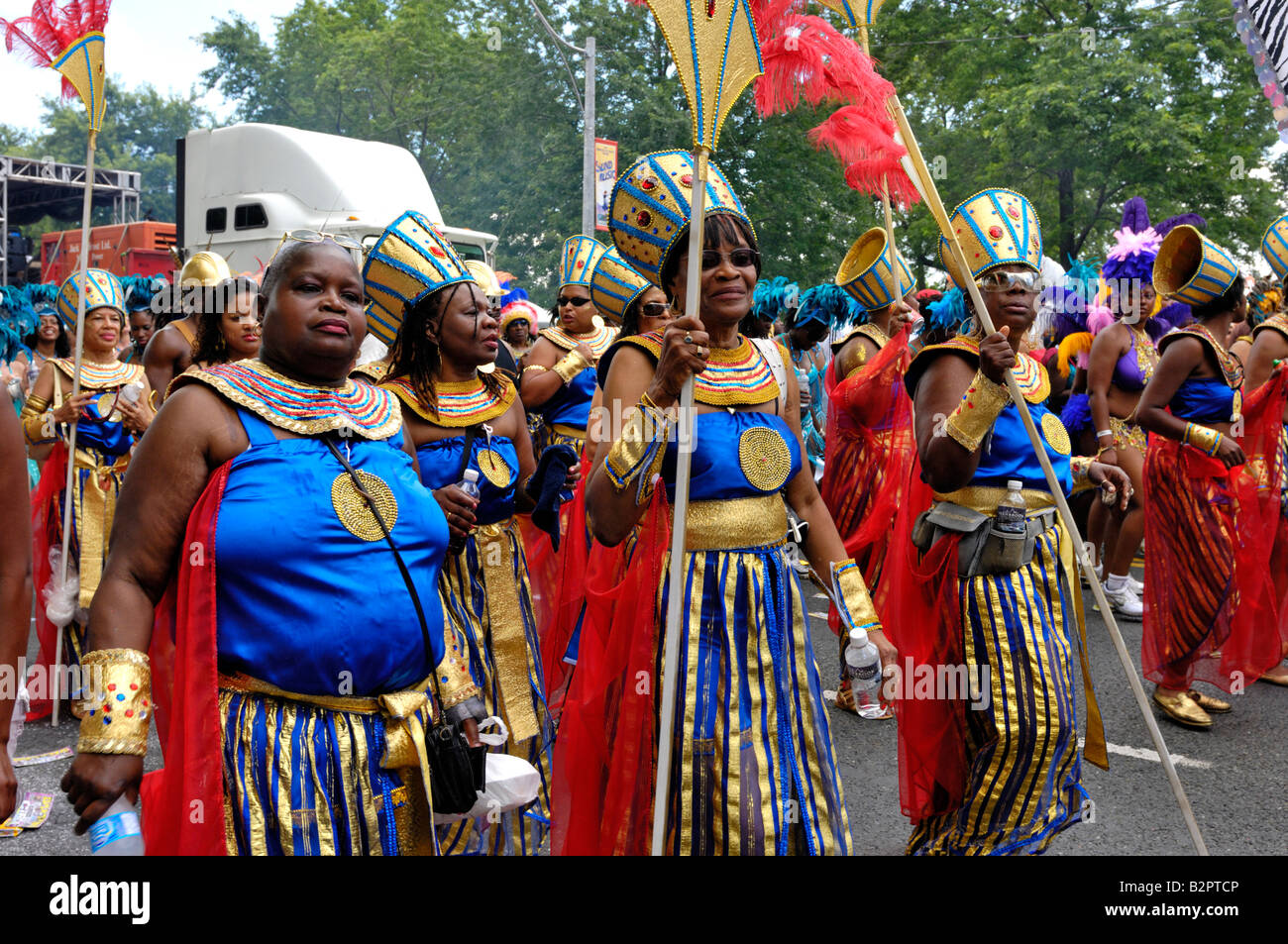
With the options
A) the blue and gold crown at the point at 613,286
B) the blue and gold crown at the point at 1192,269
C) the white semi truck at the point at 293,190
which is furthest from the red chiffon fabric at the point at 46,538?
the white semi truck at the point at 293,190

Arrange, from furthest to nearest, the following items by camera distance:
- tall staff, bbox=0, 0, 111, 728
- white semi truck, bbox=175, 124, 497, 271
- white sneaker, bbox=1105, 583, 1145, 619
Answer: white semi truck, bbox=175, 124, 497, 271
white sneaker, bbox=1105, 583, 1145, 619
tall staff, bbox=0, 0, 111, 728

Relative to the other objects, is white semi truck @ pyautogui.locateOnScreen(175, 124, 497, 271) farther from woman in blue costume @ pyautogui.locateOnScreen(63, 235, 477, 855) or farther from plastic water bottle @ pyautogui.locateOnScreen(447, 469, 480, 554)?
woman in blue costume @ pyautogui.locateOnScreen(63, 235, 477, 855)

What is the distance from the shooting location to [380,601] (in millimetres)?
2312

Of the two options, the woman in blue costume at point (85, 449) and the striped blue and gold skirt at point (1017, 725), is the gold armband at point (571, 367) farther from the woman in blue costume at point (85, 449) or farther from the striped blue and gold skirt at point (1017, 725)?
the striped blue and gold skirt at point (1017, 725)

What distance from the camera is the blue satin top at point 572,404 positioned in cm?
643

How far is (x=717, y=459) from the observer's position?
9.84ft

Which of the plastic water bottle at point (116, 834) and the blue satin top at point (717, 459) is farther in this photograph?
the blue satin top at point (717, 459)

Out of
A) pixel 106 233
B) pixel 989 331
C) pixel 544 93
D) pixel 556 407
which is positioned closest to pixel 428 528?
pixel 989 331

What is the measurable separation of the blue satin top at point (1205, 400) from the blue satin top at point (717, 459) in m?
3.70

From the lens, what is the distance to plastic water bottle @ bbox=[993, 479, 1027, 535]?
3.65 m

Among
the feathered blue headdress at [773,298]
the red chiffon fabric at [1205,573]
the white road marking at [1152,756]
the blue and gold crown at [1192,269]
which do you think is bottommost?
the white road marking at [1152,756]

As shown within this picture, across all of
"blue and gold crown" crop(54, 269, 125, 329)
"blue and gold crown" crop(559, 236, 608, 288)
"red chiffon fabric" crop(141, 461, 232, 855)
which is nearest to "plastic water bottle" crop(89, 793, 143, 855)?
"red chiffon fabric" crop(141, 461, 232, 855)

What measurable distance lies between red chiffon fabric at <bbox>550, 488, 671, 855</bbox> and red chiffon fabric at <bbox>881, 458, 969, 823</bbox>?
102cm

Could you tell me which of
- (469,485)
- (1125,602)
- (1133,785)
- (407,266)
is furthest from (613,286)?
(1125,602)
